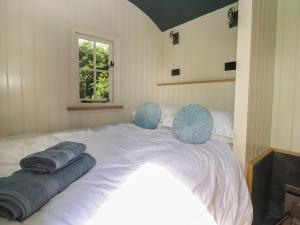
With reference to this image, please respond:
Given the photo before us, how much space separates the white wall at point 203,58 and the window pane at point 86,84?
38.9 inches

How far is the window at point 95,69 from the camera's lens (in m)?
1.98

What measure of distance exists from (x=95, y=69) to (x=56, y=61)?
1.36ft

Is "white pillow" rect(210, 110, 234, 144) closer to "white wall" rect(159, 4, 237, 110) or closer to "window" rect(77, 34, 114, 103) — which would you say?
"white wall" rect(159, 4, 237, 110)

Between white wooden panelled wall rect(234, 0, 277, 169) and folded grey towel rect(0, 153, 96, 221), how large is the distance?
104cm

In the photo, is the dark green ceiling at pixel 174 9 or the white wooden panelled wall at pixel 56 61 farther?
the dark green ceiling at pixel 174 9

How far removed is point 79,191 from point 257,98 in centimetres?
133

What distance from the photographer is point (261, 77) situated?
1.39 metres

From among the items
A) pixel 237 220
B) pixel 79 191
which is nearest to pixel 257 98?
pixel 237 220

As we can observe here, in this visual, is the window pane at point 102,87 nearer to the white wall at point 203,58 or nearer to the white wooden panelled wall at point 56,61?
the white wooden panelled wall at point 56,61

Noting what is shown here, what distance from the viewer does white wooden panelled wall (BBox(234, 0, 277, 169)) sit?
1.18 m

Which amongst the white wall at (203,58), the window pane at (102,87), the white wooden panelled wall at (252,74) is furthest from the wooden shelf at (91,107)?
the white wooden panelled wall at (252,74)

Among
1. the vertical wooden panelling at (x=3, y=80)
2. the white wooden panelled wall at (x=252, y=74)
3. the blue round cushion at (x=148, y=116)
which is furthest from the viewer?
the blue round cushion at (x=148, y=116)

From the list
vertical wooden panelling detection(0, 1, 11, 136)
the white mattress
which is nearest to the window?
vertical wooden panelling detection(0, 1, 11, 136)

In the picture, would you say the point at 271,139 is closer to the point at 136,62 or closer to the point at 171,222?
the point at 171,222
